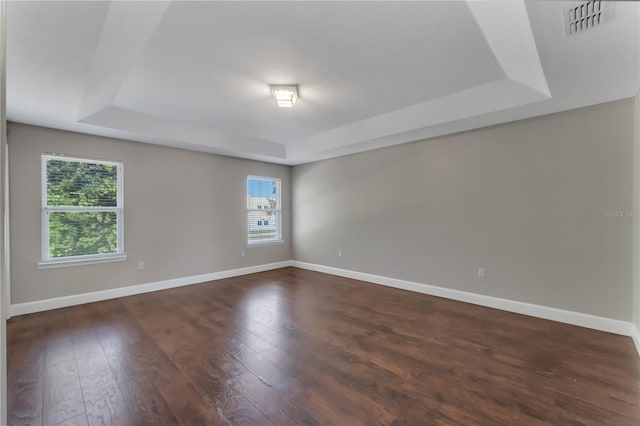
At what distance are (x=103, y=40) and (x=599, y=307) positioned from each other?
521cm

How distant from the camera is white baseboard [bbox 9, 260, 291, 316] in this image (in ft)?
11.6

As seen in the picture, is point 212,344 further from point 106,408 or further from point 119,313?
point 119,313

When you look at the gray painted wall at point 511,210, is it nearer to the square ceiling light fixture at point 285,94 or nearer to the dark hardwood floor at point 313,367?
the dark hardwood floor at point 313,367

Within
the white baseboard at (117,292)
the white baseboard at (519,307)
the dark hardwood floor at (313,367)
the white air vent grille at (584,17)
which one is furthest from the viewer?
the white baseboard at (117,292)

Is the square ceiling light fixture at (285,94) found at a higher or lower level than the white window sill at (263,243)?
higher

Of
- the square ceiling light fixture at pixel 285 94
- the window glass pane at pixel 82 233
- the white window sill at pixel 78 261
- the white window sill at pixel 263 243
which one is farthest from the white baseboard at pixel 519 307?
the window glass pane at pixel 82 233

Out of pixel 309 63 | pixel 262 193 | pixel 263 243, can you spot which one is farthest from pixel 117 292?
pixel 309 63

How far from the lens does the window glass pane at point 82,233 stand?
3768mm

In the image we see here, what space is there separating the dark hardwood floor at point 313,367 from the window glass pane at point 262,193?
106 inches

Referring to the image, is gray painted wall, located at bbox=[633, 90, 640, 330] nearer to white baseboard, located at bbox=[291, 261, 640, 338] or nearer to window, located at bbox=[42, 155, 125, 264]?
white baseboard, located at bbox=[291, 261, 640, 338]

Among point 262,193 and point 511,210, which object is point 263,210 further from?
point 511,210

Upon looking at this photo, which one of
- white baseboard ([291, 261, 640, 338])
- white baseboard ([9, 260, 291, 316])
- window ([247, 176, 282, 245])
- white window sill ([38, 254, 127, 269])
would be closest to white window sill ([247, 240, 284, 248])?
window ([247, 176, 282, 245])

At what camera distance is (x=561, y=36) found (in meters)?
1.88

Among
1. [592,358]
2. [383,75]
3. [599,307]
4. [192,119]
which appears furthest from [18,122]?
[599,307]
